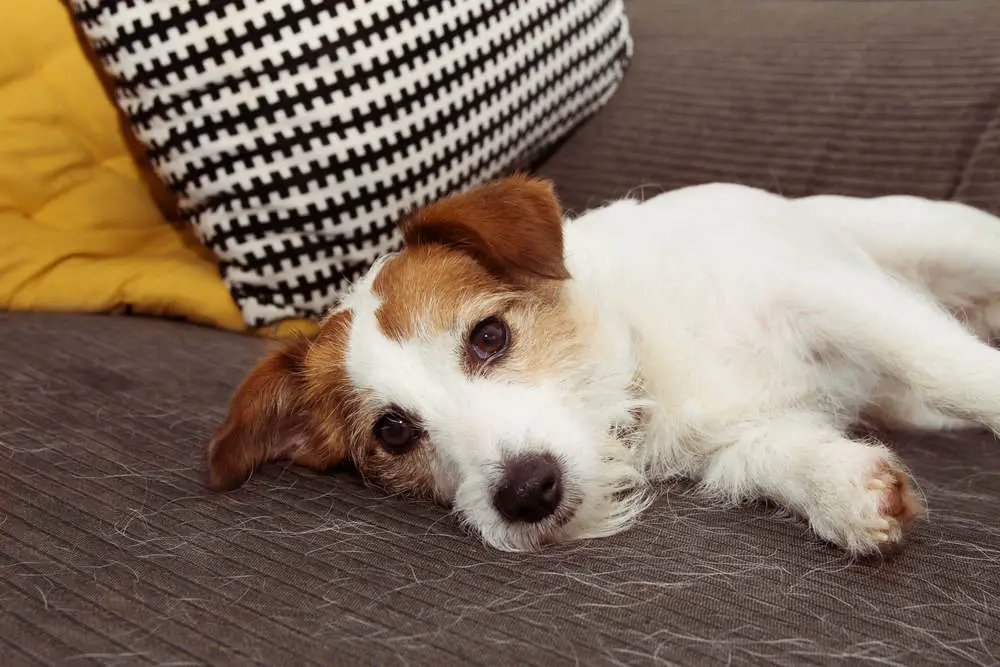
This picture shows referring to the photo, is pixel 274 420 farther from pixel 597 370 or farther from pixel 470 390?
pixel 597 370

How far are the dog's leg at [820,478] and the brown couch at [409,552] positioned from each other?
1.3 inches

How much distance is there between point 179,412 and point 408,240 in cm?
51

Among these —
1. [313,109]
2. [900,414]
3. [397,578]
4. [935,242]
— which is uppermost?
[313,109]

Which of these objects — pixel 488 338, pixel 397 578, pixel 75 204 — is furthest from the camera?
pixel 75 204

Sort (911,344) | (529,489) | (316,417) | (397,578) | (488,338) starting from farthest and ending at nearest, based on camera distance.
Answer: (316,417) → (488,338) → (911,344) → (529,489) → (397,578)

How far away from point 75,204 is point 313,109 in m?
0.65

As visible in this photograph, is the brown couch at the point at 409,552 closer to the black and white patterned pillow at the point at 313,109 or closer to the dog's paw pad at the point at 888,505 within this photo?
the dog's paw pad at the point at 888,505

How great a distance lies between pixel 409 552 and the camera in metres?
1.18

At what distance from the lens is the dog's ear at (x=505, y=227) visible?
141cm

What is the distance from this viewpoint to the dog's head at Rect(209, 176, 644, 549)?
1.28 metres

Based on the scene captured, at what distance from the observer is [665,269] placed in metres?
1.54

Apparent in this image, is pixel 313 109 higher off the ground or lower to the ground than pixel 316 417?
higher

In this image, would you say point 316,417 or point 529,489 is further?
point 316,417

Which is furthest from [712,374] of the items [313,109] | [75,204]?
[75,204]
